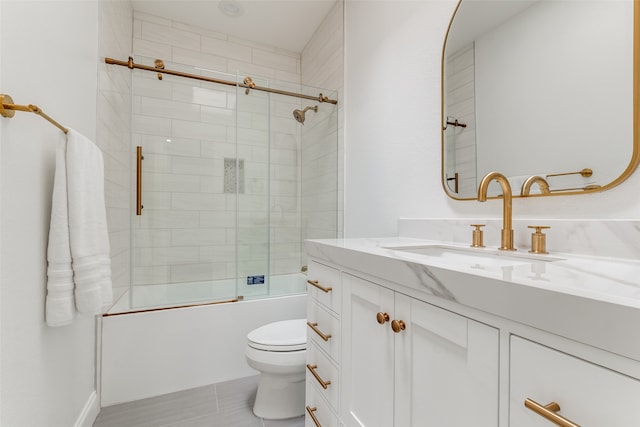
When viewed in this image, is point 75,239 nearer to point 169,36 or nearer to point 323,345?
point 323,345

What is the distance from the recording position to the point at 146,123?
2.12 meters

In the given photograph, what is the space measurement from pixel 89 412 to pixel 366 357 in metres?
1.46

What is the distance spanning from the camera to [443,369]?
1.96 ft

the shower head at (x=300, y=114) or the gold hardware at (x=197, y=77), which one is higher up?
the gold hardware at (x=197, y=77)

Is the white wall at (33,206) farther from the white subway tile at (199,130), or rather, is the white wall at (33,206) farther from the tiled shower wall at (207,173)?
the white subway tile at (199,130)

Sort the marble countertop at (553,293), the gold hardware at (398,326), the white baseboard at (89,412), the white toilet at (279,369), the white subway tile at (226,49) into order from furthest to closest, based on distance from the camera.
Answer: the white subway tile at (226,49)
the white toilet at (279,369)
the white baseboard at (89,412)
the gold hardware at (398,326)
the marble countertop at (553,293)

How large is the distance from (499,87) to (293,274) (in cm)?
179

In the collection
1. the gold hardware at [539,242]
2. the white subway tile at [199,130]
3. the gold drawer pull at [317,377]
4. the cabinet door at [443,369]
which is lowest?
the gold drawer pull at [317,377]

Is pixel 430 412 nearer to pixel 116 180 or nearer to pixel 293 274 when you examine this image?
pixel 293 274

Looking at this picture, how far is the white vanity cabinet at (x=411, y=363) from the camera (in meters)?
0.52

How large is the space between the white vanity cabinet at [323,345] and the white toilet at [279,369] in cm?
25

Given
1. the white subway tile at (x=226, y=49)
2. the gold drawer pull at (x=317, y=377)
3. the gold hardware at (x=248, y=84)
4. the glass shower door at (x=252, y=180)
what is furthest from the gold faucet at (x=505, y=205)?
the white subway tile at (x=226, y=49)

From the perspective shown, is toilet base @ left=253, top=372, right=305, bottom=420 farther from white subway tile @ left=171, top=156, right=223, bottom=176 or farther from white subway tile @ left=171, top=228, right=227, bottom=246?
white subway tile @ left=171, top=156, right=223, bottom=176

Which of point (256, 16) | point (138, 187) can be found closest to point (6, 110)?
point (138, 187)
